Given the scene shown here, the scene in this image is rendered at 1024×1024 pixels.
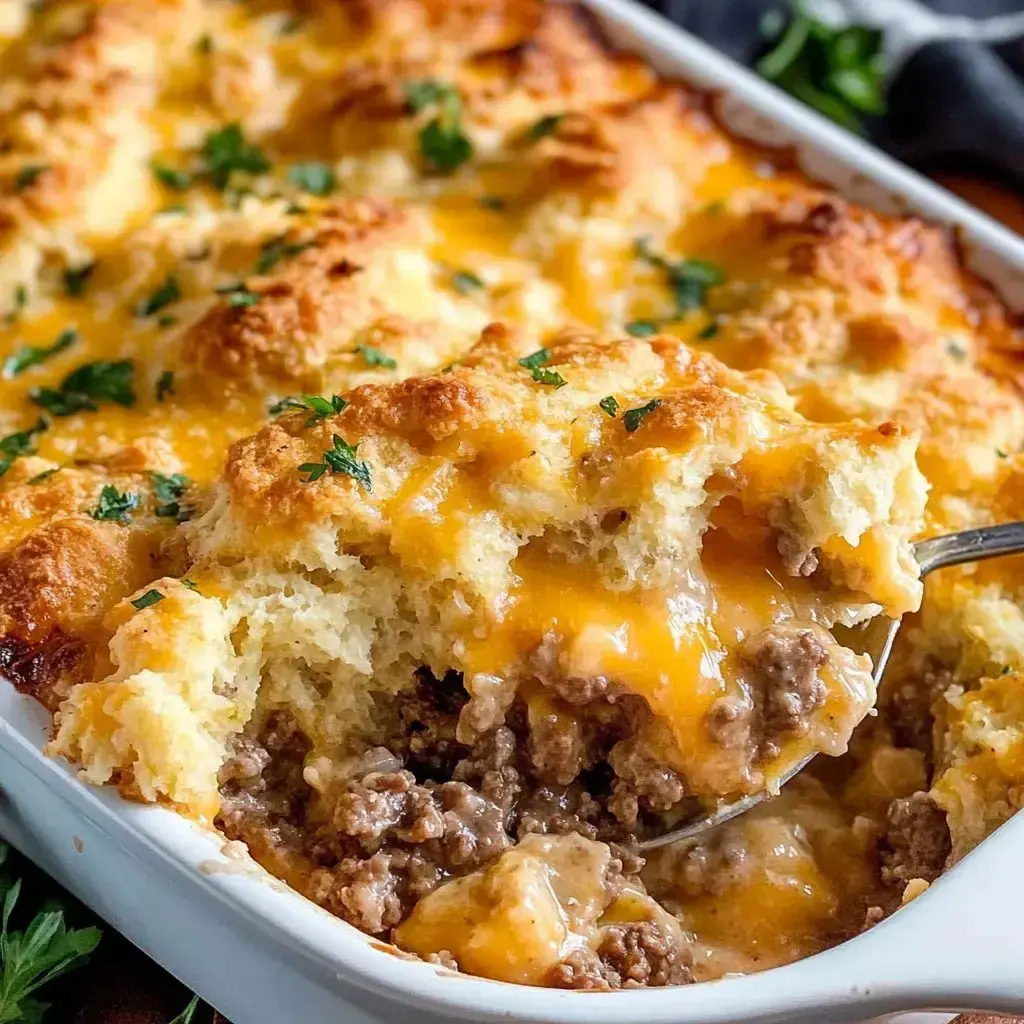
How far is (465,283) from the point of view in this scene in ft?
9.73

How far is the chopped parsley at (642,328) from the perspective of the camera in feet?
9.41

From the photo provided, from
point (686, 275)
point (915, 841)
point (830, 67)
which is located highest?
point (686, 275)

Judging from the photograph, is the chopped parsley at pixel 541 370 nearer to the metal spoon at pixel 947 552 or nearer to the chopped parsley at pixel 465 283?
the chopped parsley at pixel 465 283

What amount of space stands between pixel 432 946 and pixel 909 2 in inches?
132

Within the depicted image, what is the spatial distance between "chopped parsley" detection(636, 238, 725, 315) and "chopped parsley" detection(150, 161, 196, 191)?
108cm

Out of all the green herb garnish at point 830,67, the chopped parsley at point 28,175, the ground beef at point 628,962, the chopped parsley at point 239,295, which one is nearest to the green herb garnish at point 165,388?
the chopped parsley at point 239,295

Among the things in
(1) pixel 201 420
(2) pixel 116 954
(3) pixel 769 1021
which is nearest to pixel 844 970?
(3) pixel 769 1021

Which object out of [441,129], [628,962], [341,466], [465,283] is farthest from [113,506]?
[441,129]

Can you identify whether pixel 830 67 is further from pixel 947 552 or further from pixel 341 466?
pixel 341 466

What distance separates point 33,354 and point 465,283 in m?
0.91

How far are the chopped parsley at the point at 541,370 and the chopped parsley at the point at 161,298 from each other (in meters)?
0.82

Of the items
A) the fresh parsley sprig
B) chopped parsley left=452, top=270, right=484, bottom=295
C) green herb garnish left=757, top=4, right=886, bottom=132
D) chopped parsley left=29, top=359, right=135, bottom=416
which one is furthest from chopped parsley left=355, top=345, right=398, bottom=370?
green herb garnish left=757, top=4, right=886, bottom=132

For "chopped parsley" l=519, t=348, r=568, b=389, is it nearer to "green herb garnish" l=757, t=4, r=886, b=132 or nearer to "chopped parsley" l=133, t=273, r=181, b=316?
"chopped parsley" l=133, t=273, r=181, b=316

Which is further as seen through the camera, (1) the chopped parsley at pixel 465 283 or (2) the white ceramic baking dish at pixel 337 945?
(1) the chopped parsley at pixel 465 283
